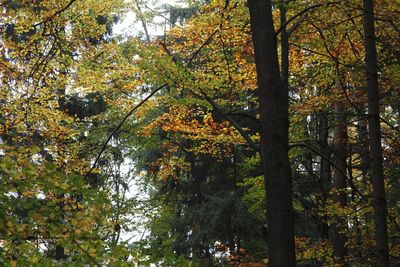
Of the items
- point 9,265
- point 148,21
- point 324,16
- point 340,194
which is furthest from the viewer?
point 148,21

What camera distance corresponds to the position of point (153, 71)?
563cm

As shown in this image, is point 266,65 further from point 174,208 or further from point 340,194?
point 174,208

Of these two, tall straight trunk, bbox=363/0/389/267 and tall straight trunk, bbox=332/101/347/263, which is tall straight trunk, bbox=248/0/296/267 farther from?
tall straight trunk, bbox=332/101/347/263

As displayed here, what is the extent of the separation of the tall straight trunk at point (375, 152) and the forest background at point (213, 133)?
0.02 m

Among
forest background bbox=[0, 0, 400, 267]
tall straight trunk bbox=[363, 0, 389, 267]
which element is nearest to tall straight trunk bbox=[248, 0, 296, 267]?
forest background bbox=[0, 0, 400, 267]

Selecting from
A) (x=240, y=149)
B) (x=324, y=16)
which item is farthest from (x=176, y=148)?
(x=324, y=16)

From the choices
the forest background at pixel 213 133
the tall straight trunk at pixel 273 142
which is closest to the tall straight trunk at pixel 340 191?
the forest background at pixel 213 133

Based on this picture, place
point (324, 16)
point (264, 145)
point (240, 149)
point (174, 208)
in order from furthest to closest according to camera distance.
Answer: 1. point (174, 208)
2. point (240, 149)
3. point (324, 16)
4. point (264, 145)

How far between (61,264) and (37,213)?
0.76 meters

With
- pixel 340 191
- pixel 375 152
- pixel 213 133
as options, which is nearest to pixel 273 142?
pixel 375 152

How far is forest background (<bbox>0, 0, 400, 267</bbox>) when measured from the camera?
13.4 ft

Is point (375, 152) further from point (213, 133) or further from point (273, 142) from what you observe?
point (213, 133)

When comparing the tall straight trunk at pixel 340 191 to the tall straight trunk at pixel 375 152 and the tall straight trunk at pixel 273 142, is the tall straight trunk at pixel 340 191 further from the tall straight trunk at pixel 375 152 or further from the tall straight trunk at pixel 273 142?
the tall straight trunk at pixel 273 142

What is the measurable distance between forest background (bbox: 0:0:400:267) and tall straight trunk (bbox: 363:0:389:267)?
18 millimetres
